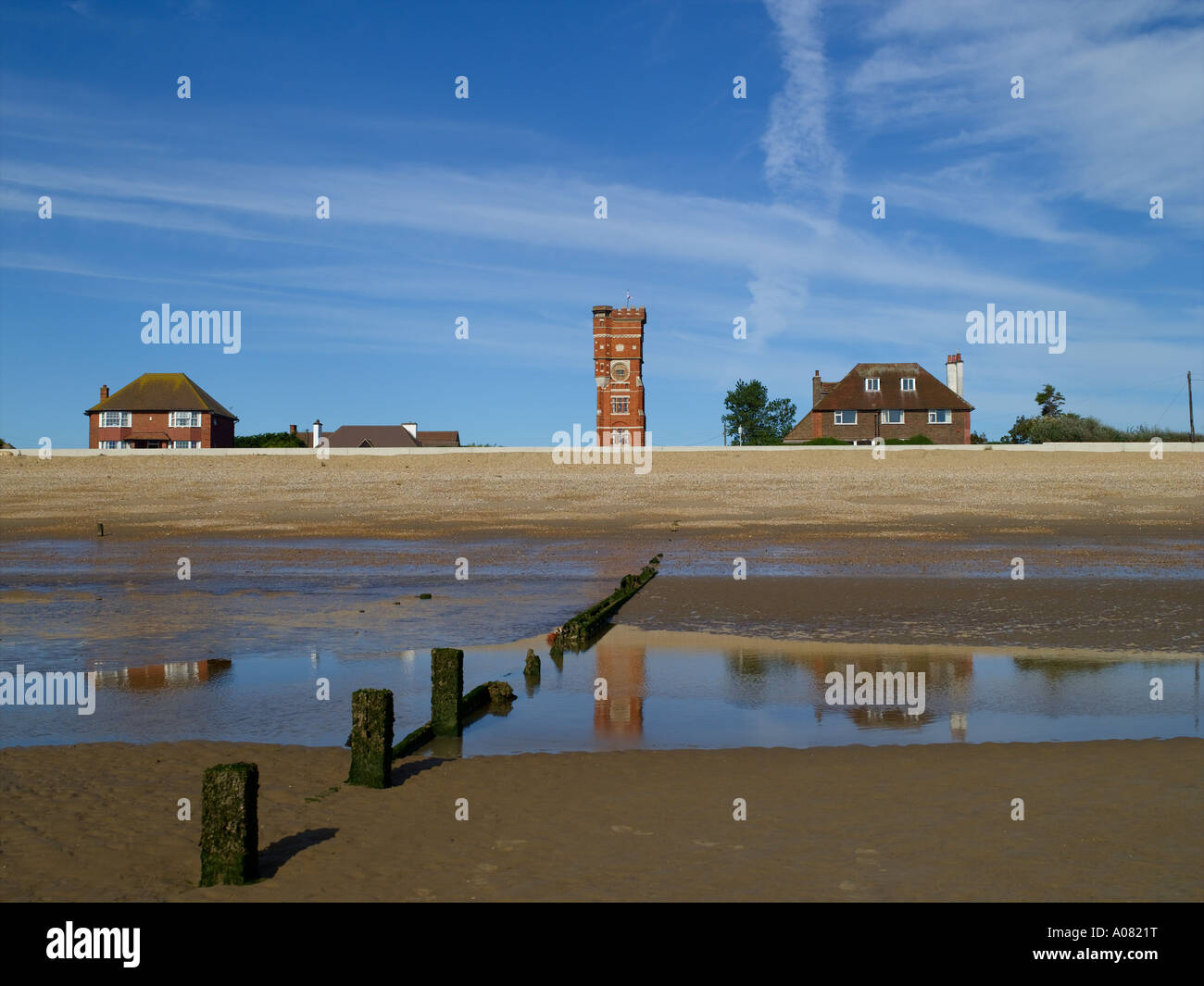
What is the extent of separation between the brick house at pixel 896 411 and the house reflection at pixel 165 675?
67421 mm

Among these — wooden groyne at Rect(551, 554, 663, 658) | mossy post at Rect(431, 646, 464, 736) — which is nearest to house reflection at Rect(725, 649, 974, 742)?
wooden groyne at Rect(551, 554, 663, 658)

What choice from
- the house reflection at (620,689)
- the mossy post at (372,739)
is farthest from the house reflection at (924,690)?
the mossy post at (372,739)

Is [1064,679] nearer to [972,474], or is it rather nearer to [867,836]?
[867,836]

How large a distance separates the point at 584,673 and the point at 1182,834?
7.70m

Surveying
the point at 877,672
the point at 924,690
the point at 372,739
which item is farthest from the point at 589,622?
the point at 372,739

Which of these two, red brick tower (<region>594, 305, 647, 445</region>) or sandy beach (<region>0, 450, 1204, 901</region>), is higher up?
red brick tower (<region>594, 305, 647, 445</region>)

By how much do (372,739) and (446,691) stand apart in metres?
1.97

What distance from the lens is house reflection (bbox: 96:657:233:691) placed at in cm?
1285

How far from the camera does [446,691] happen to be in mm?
10430

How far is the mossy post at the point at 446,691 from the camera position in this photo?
10.4 meters

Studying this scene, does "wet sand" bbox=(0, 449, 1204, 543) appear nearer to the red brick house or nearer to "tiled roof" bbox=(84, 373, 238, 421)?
"tiled roof" bbox=(84, 373, 238, 421)

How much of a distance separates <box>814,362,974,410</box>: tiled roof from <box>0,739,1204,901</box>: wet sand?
70835mm
